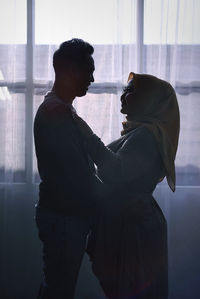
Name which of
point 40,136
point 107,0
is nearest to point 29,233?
point 40,136

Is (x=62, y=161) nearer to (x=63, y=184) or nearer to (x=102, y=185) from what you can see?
(x=63, y=184)

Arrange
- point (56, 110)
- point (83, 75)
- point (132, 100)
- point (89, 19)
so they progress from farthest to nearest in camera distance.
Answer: point (89, 19) → point (132, 100) → point (83, 75) → point (56, 110)

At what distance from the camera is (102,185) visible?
1531mm

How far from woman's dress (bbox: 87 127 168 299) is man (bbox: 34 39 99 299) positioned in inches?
4.4

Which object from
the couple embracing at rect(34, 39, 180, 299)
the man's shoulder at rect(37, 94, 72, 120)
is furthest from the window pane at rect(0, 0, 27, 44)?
the man's shoulder at rect(37, 94, 72, 120)

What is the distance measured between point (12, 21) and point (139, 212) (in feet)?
4.85

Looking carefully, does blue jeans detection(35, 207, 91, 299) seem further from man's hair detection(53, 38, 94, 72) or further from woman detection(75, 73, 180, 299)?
man's hair detection(53, 38, 94, 72)

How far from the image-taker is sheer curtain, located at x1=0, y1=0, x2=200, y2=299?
7.42 feet

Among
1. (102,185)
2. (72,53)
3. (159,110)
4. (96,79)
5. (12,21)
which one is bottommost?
(102,185)

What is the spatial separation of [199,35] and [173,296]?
67.0 inches

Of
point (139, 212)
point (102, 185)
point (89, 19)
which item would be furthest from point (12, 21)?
point (139, 212)

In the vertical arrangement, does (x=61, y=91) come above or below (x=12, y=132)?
above

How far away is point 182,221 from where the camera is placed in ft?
7.86

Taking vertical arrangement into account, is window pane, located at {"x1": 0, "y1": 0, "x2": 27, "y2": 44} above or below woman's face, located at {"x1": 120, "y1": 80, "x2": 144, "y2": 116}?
above
